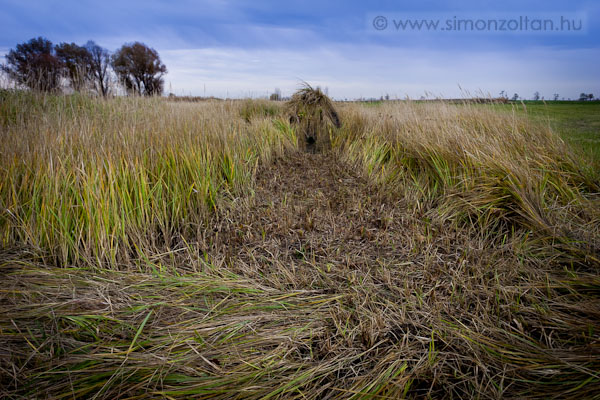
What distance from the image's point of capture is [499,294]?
175 centimetres

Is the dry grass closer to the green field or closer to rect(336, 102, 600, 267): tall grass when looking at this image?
rect(336, 102, 600, 267): tall grass

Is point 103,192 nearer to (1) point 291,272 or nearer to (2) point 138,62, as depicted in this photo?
(1) point 291,272

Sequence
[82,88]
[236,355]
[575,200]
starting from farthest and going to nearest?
1. [82,88]
2. [575,200]
3. [236,355]

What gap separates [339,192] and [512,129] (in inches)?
98.1

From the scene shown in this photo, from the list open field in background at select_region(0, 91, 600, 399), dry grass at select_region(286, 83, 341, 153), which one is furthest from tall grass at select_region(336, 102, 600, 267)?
dry grass at select_region(286, 83, 341, 153)

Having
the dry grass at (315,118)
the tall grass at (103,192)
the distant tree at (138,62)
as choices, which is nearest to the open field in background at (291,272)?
the tall grass at (103,192)

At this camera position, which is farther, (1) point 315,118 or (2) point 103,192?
(1) point 315,118

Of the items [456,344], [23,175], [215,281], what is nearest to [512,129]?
[456,344]

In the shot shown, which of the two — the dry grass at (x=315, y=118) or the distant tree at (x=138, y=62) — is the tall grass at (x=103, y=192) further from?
the distant tree at (x=138, y=62)

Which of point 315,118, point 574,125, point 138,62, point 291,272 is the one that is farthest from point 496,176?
point 138,62

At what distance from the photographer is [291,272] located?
2.02 meters

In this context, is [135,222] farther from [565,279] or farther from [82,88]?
[82,88]

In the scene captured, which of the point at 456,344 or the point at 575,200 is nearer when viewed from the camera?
the point at 456,344

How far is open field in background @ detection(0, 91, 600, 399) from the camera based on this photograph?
1270 millimetres
